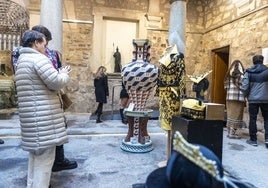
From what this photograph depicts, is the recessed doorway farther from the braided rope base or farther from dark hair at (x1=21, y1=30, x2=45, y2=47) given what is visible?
dark hair at (x1=21, y1=30, x2=45, y2=47)

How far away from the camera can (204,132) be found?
2.22 metres

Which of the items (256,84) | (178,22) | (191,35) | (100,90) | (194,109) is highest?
(191,35)

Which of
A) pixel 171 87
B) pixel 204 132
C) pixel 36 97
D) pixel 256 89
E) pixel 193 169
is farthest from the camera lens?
pixel 256 89

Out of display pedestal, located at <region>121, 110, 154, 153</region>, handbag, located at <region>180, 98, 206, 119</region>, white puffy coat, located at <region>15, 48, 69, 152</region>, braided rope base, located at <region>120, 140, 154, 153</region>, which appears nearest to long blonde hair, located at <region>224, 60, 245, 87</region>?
display pedestal, located at <region>121, 110, 154, 153</region>

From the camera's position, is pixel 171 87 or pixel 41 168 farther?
pixel 171 87

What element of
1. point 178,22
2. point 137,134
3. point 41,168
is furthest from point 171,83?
point 178,22

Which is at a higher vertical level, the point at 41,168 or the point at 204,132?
the point at 204,132

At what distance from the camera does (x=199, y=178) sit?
0.84 m

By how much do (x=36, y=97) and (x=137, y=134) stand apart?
1.84m

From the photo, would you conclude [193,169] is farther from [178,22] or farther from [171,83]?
[178,22]

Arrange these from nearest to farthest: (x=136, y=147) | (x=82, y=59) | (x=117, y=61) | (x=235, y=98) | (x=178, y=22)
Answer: (x=136, y=147) < (x=235, y=98) < (x=178, y=22) < (x=82, y=59) < (x=117, y=61)

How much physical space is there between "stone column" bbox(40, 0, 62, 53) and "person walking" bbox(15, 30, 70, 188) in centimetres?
282

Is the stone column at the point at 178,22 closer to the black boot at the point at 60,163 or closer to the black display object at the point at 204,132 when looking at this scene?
the black display object at the point at 204,132

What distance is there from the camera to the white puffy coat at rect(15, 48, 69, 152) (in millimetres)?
1749
